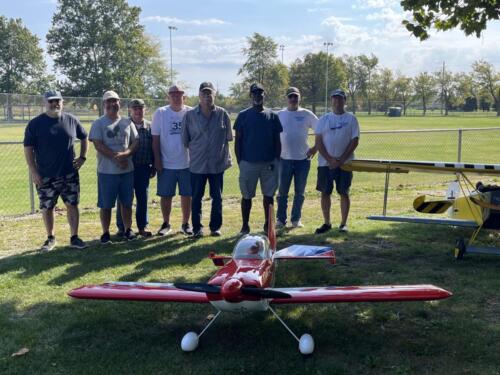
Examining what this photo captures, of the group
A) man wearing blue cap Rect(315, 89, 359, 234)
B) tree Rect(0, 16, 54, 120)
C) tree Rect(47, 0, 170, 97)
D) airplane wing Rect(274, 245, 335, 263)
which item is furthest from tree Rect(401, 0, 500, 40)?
tree Rect(0, 16, 54, 120)

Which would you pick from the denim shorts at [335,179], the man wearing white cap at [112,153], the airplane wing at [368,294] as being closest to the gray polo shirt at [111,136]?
the man wearing white cap at [112,153]

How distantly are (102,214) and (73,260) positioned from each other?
2.87 feet

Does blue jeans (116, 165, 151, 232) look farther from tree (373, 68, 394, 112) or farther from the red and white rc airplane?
tree (373, 68, 394, 112)

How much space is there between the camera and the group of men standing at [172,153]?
650cm

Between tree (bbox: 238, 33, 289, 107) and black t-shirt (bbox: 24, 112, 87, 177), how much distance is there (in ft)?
223

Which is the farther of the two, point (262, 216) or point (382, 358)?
point (262, 216)

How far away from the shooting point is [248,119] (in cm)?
693

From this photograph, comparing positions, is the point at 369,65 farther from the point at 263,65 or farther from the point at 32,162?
the point at 32,162

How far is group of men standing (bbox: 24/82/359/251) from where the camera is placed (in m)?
6.50

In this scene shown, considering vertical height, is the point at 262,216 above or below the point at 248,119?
below

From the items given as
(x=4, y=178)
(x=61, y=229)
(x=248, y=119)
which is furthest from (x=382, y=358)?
(x=4, y=178)

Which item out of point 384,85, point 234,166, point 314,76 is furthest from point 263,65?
point 234,166

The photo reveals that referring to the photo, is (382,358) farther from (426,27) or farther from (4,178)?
(4,178)

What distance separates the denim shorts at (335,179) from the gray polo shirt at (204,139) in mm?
1589
